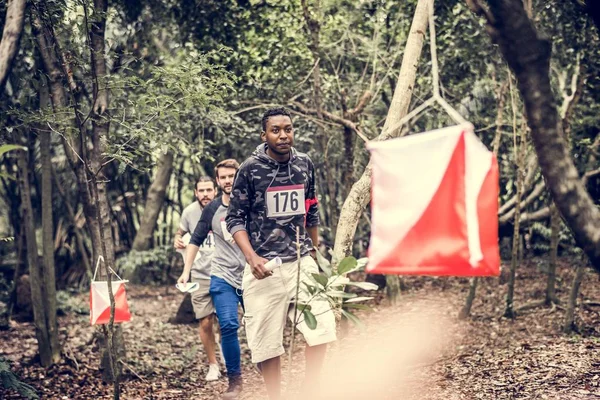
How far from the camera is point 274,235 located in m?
4.53

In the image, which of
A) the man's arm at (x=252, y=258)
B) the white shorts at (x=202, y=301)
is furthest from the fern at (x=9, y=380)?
the man's arm at (x=252, y=258)

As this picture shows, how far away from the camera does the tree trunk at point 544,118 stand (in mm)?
3148

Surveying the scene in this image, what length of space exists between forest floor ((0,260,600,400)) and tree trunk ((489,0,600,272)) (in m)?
2.01

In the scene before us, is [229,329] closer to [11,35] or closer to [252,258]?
[252,258]

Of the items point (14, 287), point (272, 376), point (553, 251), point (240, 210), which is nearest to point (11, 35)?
point (240, 210)

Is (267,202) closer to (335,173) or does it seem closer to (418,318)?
(418,318)

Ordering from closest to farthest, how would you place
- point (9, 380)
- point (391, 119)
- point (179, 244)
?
point (9, 380) < point (391, 119) < point (179, 244)

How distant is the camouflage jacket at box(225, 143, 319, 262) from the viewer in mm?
4531

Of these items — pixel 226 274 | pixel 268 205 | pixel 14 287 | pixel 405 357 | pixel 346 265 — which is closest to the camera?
pixel 346 265

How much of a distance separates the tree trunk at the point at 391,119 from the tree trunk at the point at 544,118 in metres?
2.05

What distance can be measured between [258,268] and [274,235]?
0.97 ft

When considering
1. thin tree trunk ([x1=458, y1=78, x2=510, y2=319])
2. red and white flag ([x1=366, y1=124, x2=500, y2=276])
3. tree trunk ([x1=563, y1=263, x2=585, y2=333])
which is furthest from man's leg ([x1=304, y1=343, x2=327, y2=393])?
thin tree trunk ([x1=458, y1=78, x2=510, y2=319])

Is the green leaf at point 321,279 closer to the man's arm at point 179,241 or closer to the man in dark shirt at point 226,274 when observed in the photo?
the man in dark shirt at point 226,274

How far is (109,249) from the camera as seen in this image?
6.55 meters
